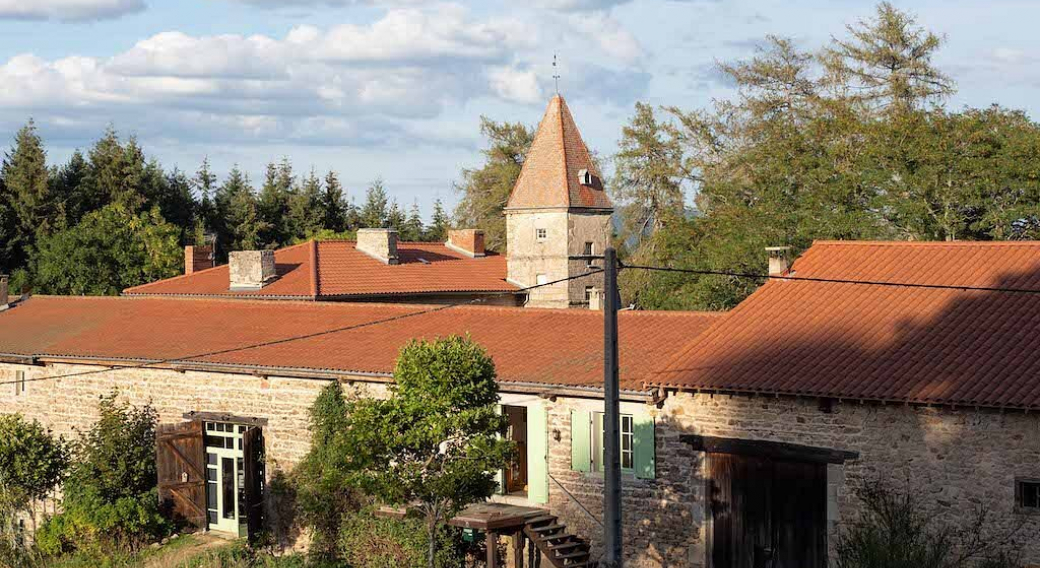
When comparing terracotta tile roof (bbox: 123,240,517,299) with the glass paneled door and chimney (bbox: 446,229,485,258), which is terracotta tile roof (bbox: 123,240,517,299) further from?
the glass paneled door

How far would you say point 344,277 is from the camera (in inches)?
1415

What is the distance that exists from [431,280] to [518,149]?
27071 mm

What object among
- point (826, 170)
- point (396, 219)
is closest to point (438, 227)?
point (396, 219)

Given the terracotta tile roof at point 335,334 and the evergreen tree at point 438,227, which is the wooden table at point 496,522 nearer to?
the terracotta tile roof at point 335,334

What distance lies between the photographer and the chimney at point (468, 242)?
4591 cm

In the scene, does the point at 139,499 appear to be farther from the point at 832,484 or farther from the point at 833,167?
the point at 833,167

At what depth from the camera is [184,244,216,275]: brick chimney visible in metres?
41.9

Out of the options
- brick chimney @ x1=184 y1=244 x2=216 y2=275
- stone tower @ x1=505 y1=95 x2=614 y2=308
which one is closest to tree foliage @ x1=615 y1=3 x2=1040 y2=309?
stone tower @ x1=505 y1=95 x2=614 y2=308

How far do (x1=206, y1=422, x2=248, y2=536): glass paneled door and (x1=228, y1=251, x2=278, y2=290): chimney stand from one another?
1295 centimetres

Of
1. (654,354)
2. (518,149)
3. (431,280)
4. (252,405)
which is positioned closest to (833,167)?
(431,280)

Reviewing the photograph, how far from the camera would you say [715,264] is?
35531 millimetres

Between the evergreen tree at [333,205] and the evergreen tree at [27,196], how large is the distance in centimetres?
1425

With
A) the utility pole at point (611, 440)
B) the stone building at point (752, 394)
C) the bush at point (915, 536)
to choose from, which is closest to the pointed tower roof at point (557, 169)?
the stone building at point (752, 394)

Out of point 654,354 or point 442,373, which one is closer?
point 442,373
